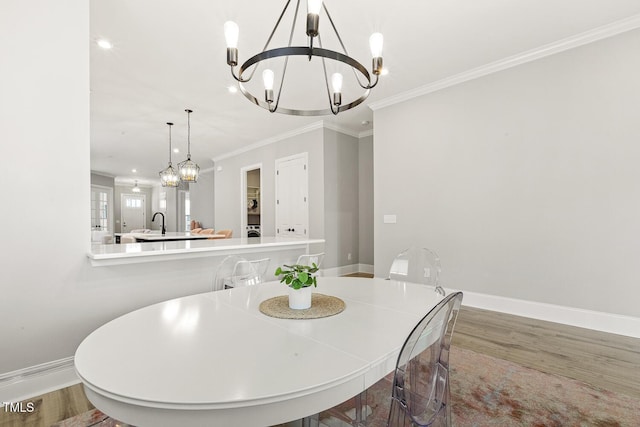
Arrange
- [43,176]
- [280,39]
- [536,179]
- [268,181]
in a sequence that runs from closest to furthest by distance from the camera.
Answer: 1. [43,176]
2. [280,39]
3. [536,179]
4. [268,181]

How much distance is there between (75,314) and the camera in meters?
2.01

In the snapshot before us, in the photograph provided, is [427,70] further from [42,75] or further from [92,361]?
[92,361]

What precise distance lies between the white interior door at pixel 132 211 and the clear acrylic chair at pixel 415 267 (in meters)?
13.3

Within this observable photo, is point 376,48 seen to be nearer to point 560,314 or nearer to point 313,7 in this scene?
point 313,7

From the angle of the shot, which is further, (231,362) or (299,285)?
(299,285)

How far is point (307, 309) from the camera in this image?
4.68ft

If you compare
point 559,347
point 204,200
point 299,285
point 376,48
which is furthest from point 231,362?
point 204,200

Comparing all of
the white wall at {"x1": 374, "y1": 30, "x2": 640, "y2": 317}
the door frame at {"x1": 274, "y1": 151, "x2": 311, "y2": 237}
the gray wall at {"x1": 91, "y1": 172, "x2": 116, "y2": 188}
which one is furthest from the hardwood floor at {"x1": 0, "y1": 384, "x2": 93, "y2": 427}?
the gray wall at {"x1": 91, "y1": 172, "x2": 116, "y2": 188}

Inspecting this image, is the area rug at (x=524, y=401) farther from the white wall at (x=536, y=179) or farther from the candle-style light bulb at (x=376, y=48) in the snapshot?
the candle-style light bulb at (x=376, y=48)

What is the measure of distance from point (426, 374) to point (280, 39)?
A: 2997 mm

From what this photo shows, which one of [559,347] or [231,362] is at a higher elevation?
[231,362]

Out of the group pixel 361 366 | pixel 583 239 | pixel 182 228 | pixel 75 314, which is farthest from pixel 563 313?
pixel 182 228

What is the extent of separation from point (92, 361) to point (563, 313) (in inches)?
150

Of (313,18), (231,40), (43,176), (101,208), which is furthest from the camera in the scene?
(101,208)
